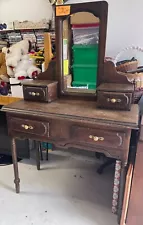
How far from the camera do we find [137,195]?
4.32 feet

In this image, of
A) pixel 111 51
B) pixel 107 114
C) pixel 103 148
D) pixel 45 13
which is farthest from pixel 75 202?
pixel 45 13

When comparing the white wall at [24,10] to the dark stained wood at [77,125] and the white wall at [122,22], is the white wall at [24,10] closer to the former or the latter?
the white wall at [122,22]

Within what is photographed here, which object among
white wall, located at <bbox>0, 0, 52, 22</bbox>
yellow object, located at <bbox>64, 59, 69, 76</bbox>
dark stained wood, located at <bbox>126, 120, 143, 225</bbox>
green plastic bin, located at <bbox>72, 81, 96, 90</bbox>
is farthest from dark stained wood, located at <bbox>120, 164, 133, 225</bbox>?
white wall, located at <bbox>0, 0, 52, 22</bbox>

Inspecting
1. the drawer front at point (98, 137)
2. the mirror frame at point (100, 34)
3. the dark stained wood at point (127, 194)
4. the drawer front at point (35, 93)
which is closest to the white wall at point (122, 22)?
the mirror frame at point (100, 34)

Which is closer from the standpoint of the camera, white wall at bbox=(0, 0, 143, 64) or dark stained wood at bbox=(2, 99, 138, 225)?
dark stained wood at bbox=(2, 99, 138, 225)

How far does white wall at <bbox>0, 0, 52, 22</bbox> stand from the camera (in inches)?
85.6

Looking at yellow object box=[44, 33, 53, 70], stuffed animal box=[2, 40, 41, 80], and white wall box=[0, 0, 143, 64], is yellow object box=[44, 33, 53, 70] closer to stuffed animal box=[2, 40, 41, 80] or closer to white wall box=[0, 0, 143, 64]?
stuffed animal box=[2, 40, 41, 80]

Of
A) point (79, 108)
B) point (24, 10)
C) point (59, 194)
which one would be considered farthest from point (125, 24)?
point (59, 194)

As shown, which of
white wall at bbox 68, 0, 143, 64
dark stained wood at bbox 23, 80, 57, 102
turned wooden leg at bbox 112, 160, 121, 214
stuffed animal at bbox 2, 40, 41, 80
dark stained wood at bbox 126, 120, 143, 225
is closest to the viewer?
dark stained wood at bbox 126, 120, 143, 225

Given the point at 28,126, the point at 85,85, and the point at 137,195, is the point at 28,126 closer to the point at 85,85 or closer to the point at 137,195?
the point at 85,85

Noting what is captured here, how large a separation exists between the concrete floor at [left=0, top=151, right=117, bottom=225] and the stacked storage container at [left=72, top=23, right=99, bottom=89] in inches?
35.5

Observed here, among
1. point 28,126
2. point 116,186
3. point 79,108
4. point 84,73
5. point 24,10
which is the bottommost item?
point 116,186

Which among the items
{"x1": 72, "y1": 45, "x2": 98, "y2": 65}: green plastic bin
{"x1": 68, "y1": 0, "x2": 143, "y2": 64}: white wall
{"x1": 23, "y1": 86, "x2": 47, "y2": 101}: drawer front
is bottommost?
{"x1": 23, "y1": 86, "x2": 47, "y2": 101}: drawer front

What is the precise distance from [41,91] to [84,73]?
1.42 ft
